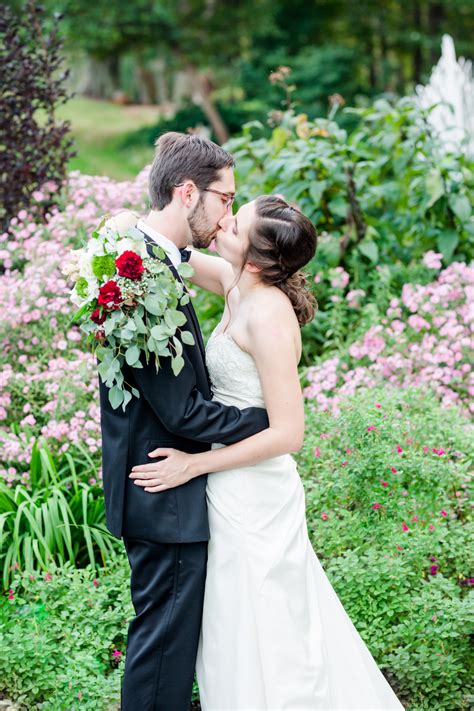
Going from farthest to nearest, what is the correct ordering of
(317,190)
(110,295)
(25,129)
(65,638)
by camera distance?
1. (25,129)
2. (317,190)
3. (65,638)
4. (110,295)

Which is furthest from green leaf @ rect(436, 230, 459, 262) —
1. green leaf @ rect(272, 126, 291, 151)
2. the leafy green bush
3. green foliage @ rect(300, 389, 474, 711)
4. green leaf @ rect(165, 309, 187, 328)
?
green leaf @ rect(165, 309, 187, 328)

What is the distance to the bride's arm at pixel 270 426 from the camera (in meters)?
2.54

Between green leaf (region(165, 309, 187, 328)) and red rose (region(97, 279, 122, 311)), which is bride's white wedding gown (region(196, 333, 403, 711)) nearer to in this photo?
green leaf (region(165, 309, 187, 328))

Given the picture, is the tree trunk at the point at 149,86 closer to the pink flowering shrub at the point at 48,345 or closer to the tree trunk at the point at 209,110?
the tree trunk at the point at 209,110

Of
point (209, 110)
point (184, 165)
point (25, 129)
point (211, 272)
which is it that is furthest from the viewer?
point (209, 110)

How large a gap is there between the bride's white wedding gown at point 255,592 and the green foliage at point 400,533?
50cm

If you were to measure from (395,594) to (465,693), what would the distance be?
1.42 ft

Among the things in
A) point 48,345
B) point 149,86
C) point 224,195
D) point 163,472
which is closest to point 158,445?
point 163,472

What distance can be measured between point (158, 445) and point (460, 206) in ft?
11.6

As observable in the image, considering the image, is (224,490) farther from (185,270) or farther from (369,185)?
(369,185)

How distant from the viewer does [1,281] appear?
506cm

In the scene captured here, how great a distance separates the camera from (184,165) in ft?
8.67

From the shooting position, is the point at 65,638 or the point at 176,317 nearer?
the point at 176,317

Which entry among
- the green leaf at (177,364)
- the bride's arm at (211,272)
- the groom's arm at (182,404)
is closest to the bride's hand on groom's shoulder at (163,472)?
the groom's arm at (182,404)
